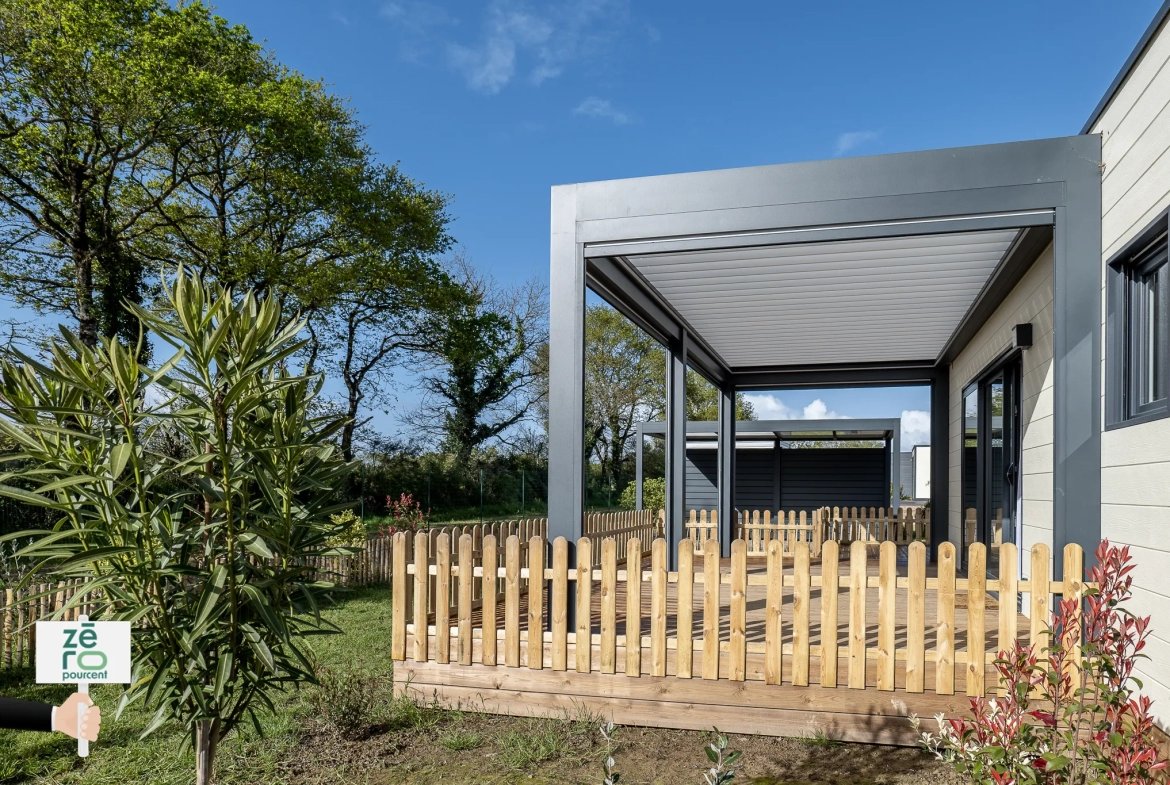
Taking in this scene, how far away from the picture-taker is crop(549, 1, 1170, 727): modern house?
402cm

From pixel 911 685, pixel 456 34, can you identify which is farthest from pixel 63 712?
pixel 456 34

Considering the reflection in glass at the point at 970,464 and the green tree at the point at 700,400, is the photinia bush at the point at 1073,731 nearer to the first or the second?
the reflection in glass at the point at 970,464

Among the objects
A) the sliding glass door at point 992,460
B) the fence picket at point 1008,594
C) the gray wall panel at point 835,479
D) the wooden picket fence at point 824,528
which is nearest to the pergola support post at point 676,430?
the wooden picket fence at point 824,528

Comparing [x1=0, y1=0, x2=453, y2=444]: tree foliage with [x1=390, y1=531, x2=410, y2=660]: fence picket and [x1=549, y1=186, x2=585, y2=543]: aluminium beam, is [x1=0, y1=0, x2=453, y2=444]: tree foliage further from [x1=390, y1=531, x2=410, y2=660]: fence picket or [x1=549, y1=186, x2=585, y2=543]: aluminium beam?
[x1=549, y1=186, x2=585, y2=543]: aluminium beam

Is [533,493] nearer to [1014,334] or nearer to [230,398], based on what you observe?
[1014,334]

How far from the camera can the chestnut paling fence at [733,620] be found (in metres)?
Result: 4.53

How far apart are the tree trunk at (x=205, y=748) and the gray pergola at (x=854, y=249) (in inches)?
107

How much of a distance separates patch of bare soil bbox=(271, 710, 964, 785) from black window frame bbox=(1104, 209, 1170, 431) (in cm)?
223

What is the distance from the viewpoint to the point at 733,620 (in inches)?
192

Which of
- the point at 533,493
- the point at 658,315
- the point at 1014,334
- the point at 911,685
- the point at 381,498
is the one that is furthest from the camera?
the point at 533,493

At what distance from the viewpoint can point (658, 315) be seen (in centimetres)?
820

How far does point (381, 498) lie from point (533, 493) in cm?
615

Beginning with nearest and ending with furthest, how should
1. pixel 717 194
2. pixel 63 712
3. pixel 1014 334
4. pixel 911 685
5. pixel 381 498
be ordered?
pixel 63 712 → pixel 911 685 → pixel 717 194 → pixel 1014 334 → pixel 381 498

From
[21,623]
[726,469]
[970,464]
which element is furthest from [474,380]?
[21,623]
